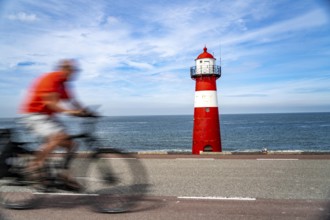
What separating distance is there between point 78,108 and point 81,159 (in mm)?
722

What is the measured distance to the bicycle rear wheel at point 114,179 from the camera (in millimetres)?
4352

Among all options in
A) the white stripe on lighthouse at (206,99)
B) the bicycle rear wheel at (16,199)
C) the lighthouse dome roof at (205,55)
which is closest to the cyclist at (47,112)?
the bicycle rear wheel at (16,199)

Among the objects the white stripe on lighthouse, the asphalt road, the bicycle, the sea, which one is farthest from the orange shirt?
the white stripe on lighthouse

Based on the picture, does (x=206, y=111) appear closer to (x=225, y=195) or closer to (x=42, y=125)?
(x=225, y=195)

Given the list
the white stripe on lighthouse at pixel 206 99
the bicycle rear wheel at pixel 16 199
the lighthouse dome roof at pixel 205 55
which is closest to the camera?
the bicycle rear wheel at pixel 16 199

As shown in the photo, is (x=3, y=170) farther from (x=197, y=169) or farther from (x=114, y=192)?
(x=197, y=169)

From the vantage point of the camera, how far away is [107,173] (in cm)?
450

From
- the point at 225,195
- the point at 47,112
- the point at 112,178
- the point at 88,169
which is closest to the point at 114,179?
the point at 112,178

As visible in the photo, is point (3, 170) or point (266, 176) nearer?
point (3, 170)

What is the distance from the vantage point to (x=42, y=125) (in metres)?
4.31

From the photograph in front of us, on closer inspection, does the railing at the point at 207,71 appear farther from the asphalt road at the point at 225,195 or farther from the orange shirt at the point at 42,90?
the orange shirt at the point at 42,90

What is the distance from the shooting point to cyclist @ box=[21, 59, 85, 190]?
4.24 m

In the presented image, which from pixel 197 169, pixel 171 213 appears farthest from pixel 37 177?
pixel 197 169

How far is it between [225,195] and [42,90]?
3.26m
